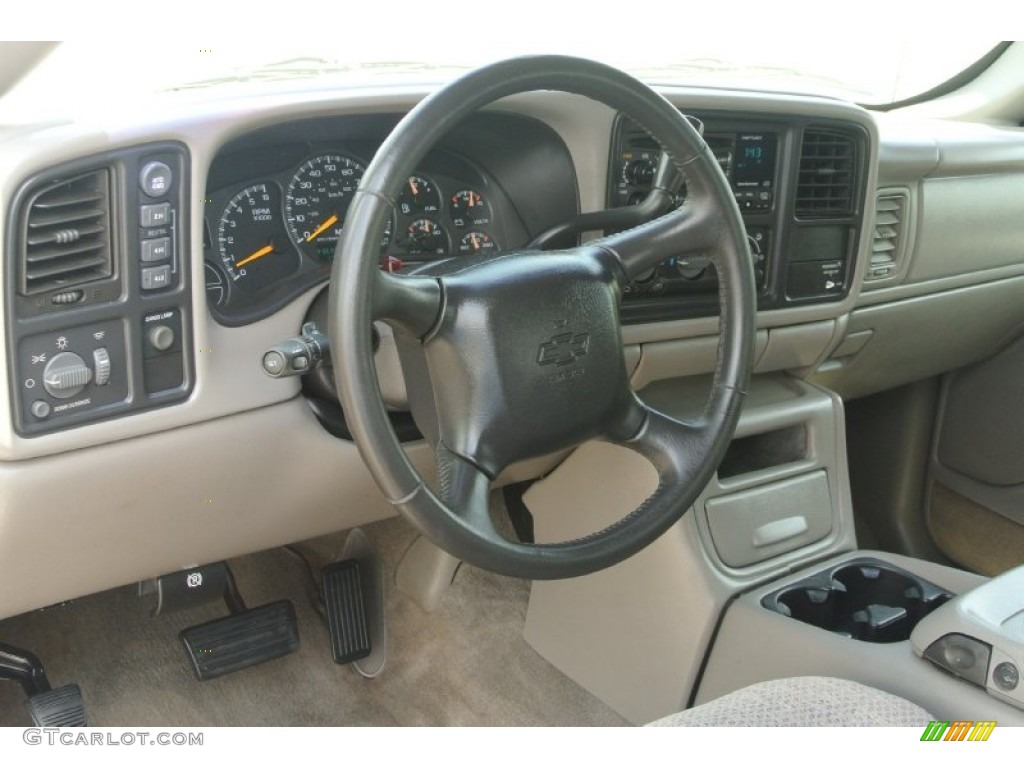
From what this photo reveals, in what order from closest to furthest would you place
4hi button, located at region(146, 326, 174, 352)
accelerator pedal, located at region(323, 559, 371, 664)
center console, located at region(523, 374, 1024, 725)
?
4hi button, located at region(146, 326, 174, 352) < center console, located at region(523, 374, 1024, 725) < accelerator pedal, located at region(323, 559, 371, 664)

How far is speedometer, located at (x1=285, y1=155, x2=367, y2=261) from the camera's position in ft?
4.45

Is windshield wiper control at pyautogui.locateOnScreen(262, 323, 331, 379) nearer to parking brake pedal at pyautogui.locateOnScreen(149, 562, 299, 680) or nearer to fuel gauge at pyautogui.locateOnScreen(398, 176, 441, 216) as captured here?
fuel gauge at pyautogui.locateOnScreen(398, 176, 441, 216)

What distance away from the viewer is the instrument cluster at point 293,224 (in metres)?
1.31

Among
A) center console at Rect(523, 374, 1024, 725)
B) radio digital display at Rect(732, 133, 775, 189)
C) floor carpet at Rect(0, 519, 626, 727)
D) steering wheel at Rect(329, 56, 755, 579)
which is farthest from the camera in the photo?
floor carpet at Rect(0, 519, 626, 727)

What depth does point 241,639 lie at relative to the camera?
1775 millimetres

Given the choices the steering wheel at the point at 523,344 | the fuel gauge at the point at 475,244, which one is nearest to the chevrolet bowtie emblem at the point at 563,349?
the steering wheel at the point at 523,344

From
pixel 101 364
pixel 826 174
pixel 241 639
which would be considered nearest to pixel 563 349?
pixel 101 364

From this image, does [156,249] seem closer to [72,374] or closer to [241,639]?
[72,374]

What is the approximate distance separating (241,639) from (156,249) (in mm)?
843

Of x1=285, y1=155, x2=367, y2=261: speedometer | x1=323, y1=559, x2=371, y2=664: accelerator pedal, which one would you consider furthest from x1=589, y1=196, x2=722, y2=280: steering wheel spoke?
x1=323, y1=559, x2=371, y2=664: accelerator pedal

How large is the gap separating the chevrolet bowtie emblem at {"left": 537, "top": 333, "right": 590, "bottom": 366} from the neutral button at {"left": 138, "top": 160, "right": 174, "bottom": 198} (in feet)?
1.47
